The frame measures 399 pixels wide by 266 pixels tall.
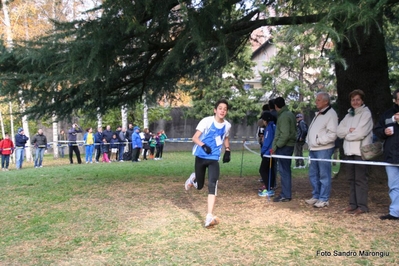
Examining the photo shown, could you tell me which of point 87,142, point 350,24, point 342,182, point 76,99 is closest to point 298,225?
point 350,24

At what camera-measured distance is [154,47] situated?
8531 mm

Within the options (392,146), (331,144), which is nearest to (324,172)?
(331,144)

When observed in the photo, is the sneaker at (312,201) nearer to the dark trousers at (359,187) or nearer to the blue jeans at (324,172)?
the blue jeans at (324,172)

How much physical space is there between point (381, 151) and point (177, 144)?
2657cm

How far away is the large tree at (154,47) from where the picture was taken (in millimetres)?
5726

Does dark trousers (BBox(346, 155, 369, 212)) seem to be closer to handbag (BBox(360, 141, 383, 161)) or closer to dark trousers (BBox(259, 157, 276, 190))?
handbag (BBox(360, 141, 383, 161))

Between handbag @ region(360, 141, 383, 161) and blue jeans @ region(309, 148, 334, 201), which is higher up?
handbag @ region(360, 141, 383, 161)

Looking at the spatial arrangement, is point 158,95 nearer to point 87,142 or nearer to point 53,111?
point 53,111

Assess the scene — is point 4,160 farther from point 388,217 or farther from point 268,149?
point 388,217

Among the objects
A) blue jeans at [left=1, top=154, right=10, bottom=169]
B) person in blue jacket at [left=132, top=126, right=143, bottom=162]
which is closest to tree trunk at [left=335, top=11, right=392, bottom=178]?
person in blue jacket at [left=132, top=126, right=143, bottom=162]

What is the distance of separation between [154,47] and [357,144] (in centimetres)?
428

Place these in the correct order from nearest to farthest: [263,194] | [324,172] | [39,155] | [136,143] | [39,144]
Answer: [324,172]
[263,194]
[39,144]
[39,155]
[136,143]

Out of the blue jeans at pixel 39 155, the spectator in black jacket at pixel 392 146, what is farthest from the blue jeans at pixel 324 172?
the blue jeans at pixel 39 155

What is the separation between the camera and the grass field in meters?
4.96
